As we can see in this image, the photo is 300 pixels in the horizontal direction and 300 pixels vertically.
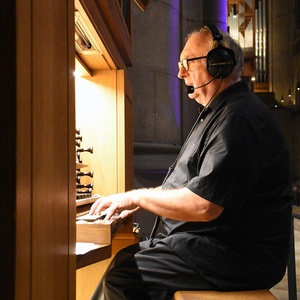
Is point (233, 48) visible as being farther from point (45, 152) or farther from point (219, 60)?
point (45, 152)

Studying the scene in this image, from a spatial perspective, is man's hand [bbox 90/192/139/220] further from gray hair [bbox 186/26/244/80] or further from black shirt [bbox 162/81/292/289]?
gray hair [bbox 186/26/244/80]

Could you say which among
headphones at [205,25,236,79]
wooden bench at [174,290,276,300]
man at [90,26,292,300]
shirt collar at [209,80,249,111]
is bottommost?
wooden bench at [174,290,276,300]

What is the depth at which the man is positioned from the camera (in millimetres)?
1738

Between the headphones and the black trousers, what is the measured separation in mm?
840

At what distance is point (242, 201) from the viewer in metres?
1.74

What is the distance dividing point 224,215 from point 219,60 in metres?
0.73

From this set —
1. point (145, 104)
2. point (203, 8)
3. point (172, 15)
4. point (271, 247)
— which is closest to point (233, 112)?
point (271, 247)

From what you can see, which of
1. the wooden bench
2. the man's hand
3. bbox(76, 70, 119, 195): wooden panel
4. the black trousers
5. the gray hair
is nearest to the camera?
the wooden bench

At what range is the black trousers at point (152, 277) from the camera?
1.83 m

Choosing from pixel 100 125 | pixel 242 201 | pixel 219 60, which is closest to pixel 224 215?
pixel 242 201

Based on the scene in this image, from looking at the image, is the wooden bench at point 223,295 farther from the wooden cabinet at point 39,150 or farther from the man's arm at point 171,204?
the wooden cabinet at point 39,150

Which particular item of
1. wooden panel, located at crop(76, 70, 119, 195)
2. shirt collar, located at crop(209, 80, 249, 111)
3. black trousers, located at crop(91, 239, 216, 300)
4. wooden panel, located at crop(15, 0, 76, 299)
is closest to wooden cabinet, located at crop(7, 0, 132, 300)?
wooden panel, located at crop(15, 0, 76, 299)

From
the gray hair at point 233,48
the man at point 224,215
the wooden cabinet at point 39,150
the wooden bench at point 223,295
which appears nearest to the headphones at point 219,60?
the gray hair at point 233,48
